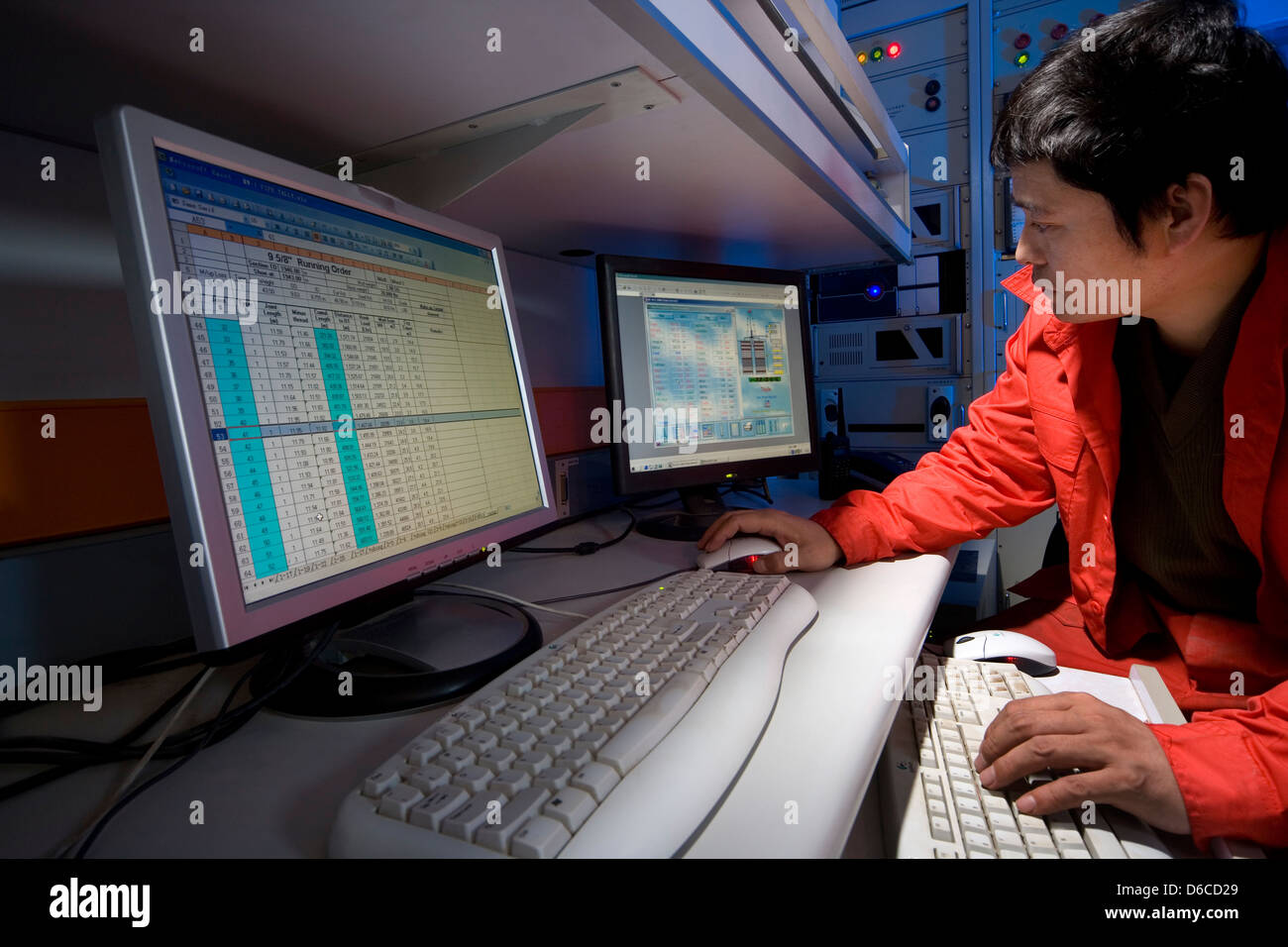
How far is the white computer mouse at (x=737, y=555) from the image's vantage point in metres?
0.91

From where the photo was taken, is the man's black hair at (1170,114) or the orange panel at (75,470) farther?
the man's black hair at (1170,114)

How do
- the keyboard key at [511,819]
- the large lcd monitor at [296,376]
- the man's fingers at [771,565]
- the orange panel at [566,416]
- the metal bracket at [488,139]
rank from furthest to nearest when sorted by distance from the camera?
the orange panel at [566,416] < the man's fingers at [771,565] < the metal bracket at [488,139] < the large lcd monitor at [296,376] < the keyboard key at [511,819]

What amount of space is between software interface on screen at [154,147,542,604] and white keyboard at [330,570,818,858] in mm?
192

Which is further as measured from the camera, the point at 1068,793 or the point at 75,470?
the point at 75,470

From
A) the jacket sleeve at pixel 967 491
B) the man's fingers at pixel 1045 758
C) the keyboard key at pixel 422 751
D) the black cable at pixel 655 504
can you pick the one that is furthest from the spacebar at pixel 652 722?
the black cable at pixel 655 504

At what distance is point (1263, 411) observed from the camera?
82cm

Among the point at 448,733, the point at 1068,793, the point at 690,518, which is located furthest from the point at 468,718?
the point at 690,518

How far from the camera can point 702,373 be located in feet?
3.98

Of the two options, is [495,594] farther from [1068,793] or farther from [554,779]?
[1068,793]

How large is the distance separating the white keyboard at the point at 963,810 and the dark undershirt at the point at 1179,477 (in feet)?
1.72

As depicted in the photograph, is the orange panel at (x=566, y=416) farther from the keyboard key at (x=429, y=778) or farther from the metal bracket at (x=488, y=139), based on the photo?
the keyboard key at (x=429, y=778)

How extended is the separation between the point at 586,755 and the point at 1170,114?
96cm

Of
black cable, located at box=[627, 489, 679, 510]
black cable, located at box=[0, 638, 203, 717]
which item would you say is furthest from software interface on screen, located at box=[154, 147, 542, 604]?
black cable, located at box=[627, 489, 679, 510]
